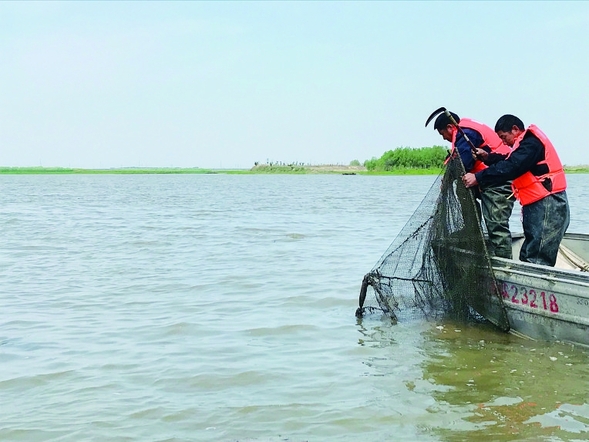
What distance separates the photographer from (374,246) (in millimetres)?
17109

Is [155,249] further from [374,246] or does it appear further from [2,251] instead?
[374,246]

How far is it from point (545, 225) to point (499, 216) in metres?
0.57

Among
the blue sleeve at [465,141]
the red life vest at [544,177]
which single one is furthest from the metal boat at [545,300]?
the blue sleeve at [465,141]

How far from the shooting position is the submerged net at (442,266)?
761 cm

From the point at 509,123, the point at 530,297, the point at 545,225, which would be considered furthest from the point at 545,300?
the point at 509,123

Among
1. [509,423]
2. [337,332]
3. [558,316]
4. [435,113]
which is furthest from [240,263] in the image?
[509,423]

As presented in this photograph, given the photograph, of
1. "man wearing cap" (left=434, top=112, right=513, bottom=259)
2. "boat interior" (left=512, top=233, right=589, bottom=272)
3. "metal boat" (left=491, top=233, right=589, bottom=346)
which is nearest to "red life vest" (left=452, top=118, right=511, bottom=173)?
"man wearing cap" (left=434, top=112, right=513, bottom=259)

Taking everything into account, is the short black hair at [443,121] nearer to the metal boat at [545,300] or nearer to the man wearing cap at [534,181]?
the man wearing cap at [534,181]

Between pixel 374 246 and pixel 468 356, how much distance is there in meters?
10.0

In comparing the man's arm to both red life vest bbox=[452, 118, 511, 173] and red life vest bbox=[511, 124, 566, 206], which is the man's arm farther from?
red life vest bbox=[452, 118, 511, 173]

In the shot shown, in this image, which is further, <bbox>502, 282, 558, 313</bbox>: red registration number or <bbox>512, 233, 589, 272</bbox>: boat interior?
<bbox>512, 233, 589, 272</bbox>: boat interior

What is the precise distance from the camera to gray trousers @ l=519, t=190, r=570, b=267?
7258 mm

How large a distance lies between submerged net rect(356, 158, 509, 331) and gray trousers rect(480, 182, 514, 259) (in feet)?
0.83

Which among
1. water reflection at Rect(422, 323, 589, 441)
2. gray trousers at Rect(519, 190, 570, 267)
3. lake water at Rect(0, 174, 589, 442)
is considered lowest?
lake water at Rect(0, 174, 589, 442)
